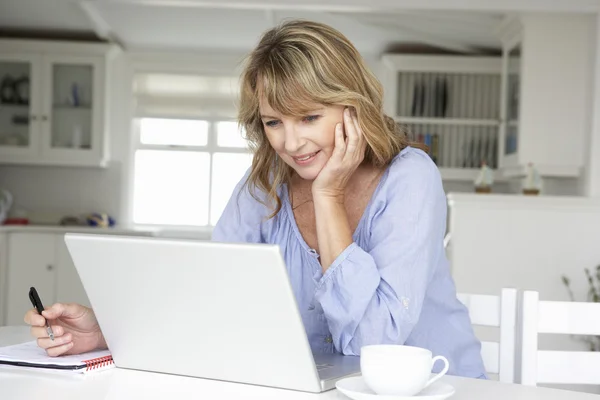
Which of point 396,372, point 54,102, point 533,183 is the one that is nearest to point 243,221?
point 396,372

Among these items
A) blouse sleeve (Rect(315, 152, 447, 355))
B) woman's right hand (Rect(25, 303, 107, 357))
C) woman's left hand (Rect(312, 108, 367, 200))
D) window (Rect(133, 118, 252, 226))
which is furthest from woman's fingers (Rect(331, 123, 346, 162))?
window (Rect(133, 118, 252, 226))

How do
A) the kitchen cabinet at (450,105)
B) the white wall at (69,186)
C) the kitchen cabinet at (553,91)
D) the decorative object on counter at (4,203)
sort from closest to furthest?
the kitchen cabinet at (553,91)
the decorative object on counter at (4,203)
the kitchen cabinet at (450,105)
the white wall at (69,186)

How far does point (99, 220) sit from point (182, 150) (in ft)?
3.02

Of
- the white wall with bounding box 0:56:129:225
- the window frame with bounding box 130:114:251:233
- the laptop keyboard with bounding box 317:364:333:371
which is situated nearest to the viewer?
the laptop keyboard with bounding box 317:364:333:371

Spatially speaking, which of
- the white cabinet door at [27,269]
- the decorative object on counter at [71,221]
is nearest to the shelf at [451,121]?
the decorative object on counter at [71,221]

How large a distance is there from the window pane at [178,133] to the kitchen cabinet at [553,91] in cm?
285

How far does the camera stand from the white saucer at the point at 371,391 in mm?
1006

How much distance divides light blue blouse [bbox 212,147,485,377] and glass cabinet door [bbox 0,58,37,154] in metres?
5.18

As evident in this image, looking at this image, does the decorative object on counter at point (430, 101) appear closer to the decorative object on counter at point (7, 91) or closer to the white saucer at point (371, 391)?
the decorative object on counter at point (7, 91)

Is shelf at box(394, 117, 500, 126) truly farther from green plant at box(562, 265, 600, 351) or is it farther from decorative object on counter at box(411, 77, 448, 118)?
green plant at box(562, 265, 600, 351)

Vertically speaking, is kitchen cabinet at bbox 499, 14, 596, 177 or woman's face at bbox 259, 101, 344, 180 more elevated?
kitchen cabinet at bbox 499, 14, 596, 177

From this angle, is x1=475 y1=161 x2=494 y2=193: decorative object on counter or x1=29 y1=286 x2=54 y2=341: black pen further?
x1=475 y1=161 x2=494 y2=193: decorative object on counter

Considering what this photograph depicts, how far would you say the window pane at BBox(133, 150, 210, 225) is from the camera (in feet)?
22.8

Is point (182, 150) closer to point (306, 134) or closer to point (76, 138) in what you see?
point (76, 138)
